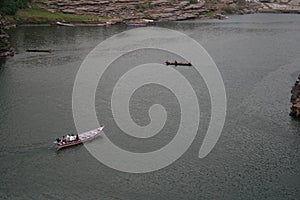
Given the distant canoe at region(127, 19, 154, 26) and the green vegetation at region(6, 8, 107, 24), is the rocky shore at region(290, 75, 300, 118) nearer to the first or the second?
the distant canoe at region(127, 19, 154, 26)

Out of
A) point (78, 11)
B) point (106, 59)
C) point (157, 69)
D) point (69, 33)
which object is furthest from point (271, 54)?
point (78, 11)

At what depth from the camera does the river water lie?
5628 cm

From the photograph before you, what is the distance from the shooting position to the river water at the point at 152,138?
185 feet

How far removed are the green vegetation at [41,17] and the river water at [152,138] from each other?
38465 millimetres

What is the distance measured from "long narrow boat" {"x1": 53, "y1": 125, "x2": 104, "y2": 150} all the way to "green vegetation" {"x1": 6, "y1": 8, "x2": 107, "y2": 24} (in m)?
99.9

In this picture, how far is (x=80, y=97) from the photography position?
283 feet

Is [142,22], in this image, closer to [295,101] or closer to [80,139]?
[295,101]

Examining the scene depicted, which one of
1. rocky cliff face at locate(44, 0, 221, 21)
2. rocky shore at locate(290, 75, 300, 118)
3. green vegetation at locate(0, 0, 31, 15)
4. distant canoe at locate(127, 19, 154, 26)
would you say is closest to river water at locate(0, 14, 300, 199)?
rocky shore at locate(290, 75, 300, 118)

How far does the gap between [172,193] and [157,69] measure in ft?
191

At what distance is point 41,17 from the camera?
16625 centimetres

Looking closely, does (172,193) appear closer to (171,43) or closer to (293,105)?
(293,105)

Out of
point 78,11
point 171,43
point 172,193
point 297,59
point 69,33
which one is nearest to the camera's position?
point 172,193

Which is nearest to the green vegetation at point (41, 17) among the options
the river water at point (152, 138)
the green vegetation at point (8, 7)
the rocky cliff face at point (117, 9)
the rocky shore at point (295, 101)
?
the green vegetation at point (8, 7)

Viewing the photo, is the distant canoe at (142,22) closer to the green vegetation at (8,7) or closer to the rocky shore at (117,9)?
the rocky shore at (117,9)
